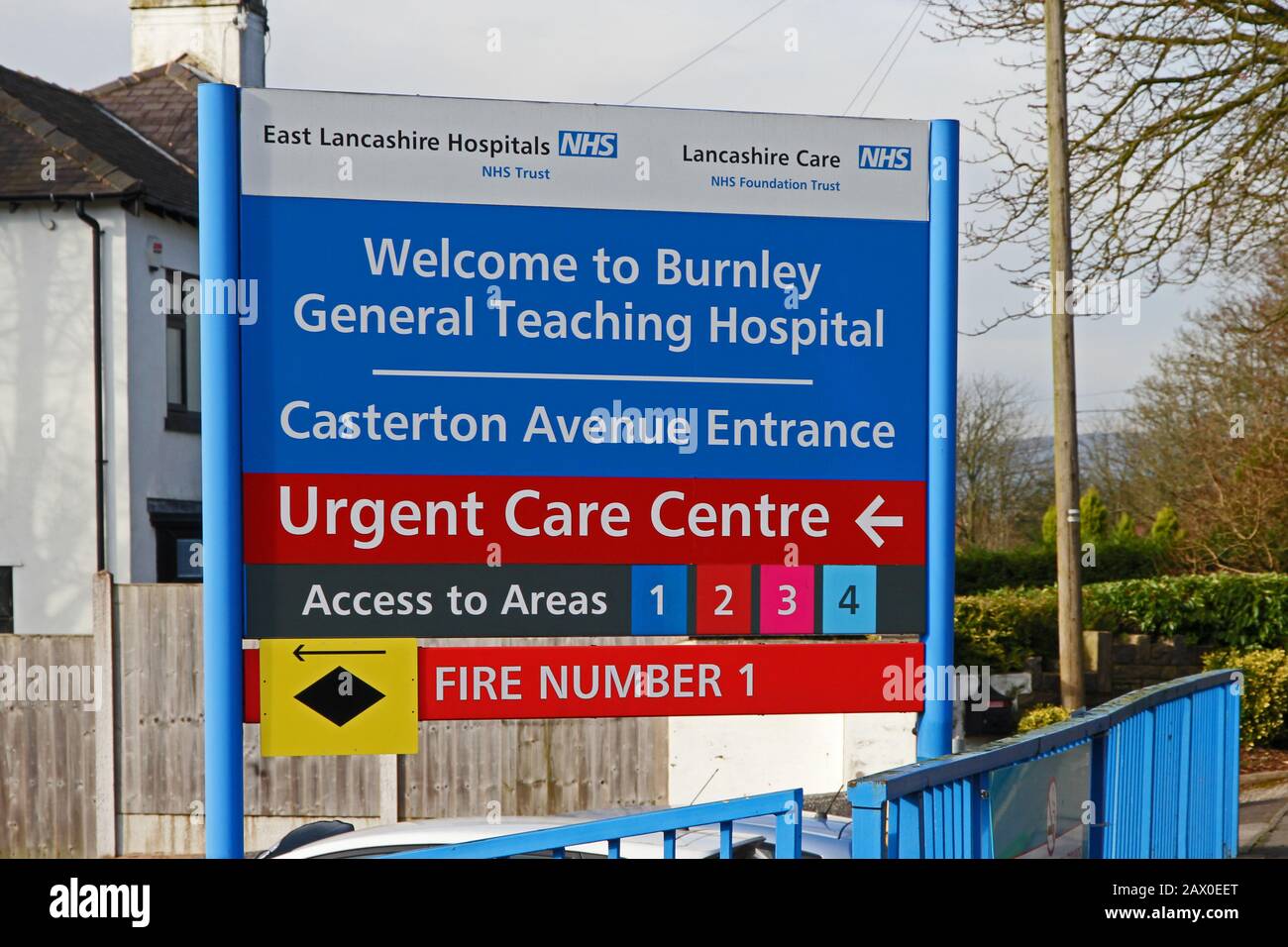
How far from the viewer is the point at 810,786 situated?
37.9 ft

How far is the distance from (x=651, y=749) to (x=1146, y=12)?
35.6 feet

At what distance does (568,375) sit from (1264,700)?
1155 cm

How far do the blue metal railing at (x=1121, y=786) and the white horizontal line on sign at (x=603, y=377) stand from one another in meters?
1.52

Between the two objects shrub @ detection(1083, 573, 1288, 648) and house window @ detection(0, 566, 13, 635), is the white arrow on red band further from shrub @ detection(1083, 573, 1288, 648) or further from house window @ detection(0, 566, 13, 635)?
house window @ detection(0, 566, 13, 635)

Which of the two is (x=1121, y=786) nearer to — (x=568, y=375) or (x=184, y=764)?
(x=568, y=375)

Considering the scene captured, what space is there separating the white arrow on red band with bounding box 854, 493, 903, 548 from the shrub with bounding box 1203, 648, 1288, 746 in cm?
1031

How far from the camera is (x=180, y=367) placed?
19.3 metres

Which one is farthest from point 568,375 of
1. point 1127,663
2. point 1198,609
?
point 1198,609

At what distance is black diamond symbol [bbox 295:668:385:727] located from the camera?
4.89 meters
